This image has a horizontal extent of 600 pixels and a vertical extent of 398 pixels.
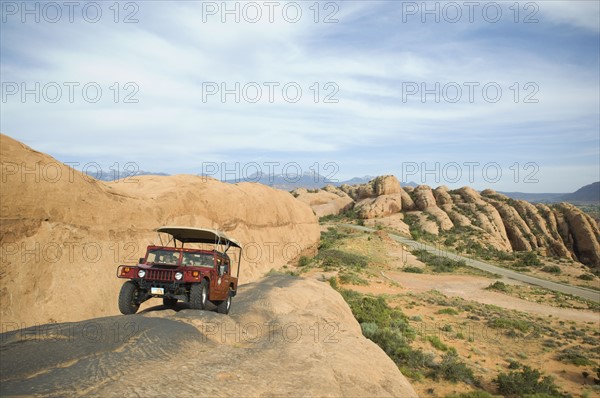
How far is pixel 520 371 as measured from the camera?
15.1m

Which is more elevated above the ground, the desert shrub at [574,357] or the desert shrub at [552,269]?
the desert shrub at [574,357]

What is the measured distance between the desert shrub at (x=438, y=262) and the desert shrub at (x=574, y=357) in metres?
22.9

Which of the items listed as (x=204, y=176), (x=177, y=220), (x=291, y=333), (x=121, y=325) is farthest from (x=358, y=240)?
(x=121, y=325)

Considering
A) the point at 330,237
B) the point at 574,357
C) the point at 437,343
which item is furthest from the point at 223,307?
the point at 330,237

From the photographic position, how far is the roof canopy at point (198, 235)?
1281 centimetres

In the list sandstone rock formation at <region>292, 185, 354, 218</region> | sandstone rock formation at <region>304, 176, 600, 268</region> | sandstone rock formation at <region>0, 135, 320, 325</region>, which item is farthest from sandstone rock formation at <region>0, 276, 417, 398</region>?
sandstone rock formation at <region>292, 185, 354, 218</region>

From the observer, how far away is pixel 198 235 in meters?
14.0

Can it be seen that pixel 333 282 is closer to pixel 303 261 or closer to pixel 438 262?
pixel 303 261

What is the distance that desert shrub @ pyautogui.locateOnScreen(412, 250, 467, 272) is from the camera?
41.6 meters

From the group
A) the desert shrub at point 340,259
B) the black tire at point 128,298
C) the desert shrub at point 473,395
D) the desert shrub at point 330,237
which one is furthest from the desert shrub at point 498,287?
the black tire at point 128,298

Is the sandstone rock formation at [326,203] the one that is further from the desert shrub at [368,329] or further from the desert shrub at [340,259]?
the desert shrub at [368,329]

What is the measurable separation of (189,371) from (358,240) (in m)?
39.8

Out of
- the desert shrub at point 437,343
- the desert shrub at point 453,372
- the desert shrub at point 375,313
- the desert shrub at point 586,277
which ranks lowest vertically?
the desert shrub at point 586,277

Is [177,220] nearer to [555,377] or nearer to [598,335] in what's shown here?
[555,377]
